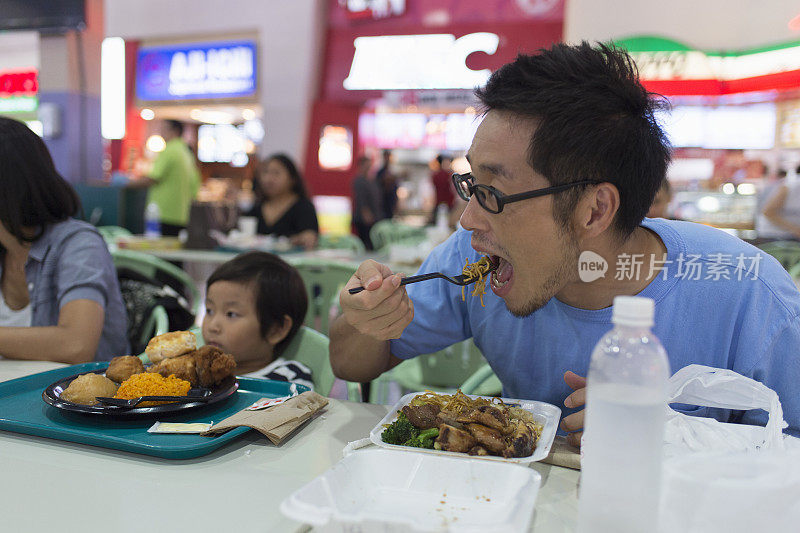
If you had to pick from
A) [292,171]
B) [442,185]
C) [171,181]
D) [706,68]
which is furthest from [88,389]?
[442,185]

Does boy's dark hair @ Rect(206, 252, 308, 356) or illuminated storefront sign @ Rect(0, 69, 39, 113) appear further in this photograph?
illuminated storefront sign @ Rect(0, 69, 39, 113)

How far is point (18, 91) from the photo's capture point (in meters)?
10.3

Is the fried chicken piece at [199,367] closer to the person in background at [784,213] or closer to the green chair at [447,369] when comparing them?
the green chair at [447,369]

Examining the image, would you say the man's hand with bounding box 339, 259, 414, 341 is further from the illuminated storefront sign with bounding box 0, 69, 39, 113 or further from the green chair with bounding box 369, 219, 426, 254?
the illuminated storefront sign with bounding box 0, 69, 39, 113

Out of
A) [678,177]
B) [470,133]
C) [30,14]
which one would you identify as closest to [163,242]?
[470,133]

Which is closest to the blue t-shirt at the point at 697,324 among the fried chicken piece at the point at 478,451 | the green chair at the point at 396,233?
the fried chicken piece at the point at 478,451

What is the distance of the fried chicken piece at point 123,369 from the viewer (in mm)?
1354

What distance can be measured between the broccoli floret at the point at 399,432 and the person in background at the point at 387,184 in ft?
26.1

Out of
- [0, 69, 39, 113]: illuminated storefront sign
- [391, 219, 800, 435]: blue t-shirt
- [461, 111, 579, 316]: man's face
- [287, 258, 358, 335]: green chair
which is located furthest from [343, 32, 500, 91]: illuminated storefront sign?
[461, 111, 579, 316]: man's face

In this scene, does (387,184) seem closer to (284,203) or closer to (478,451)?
(284,203)

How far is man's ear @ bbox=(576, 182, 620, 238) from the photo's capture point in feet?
4.03

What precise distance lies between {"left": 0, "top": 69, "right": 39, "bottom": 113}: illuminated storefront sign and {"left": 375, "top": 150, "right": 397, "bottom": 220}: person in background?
Answer: 580 centimetres

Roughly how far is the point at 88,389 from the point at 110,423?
110 millimetres

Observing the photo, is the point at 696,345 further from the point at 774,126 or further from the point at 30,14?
the point at 30,14
